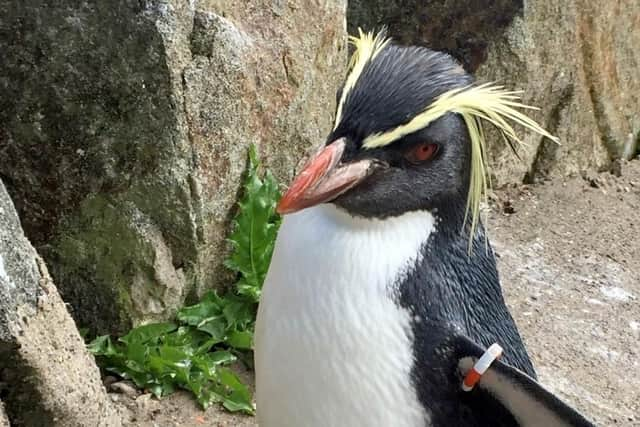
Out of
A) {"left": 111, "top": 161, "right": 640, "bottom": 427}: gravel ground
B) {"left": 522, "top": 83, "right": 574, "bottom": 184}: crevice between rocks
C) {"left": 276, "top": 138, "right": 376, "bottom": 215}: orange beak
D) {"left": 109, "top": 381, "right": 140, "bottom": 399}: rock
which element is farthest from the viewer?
{"left": 522, "top": 83, "right": 574, "bottom": 184}: crevice between rocks

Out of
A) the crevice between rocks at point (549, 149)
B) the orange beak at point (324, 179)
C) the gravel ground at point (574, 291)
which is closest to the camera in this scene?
the orange beak at point (324, 179)

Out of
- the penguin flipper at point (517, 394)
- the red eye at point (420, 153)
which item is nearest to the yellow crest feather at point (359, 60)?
the red eye at point (420, 153)

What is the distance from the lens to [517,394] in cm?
153

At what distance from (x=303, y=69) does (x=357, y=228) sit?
109 centimetres

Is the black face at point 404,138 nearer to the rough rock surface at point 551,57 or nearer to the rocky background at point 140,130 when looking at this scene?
the rocky background at point 140,130

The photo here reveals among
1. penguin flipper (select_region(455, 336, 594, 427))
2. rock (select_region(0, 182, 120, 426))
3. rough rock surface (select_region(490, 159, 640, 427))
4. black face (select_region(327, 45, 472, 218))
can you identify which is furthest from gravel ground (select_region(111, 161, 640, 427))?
black face (select_region(327, 45, 472, 218))

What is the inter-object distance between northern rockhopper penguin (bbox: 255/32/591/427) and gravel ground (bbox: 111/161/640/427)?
31.1 inches

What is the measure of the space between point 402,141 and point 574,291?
1.79m

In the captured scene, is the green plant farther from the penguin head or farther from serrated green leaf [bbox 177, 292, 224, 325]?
the penguin head

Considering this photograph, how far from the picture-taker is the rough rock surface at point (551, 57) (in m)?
3.33

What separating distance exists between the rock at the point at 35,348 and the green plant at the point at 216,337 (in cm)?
48

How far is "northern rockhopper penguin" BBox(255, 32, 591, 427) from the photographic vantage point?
1484 millimetres

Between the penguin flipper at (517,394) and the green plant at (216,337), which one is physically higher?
the penguin flipper at (517,394)

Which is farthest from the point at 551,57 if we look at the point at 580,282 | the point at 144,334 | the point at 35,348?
the point at 35,348
